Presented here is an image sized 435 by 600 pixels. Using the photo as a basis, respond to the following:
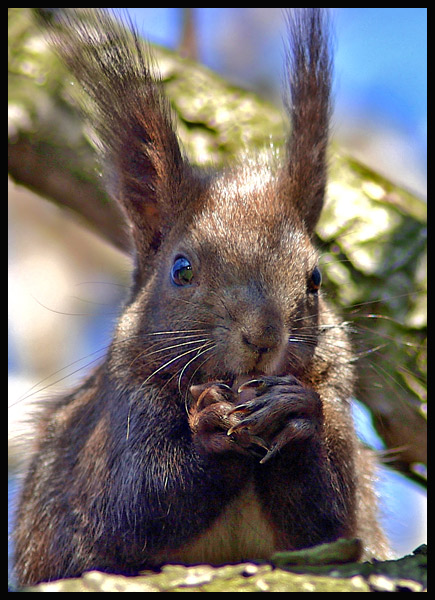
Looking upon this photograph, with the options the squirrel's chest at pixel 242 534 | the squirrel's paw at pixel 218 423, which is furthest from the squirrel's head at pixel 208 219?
the squirrel's chest at pixel 242 534

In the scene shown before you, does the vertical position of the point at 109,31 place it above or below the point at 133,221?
above

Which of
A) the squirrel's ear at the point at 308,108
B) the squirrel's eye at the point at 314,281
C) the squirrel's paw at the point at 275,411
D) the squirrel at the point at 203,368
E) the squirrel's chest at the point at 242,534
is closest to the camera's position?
the squirrel's paw at the point at 275,411

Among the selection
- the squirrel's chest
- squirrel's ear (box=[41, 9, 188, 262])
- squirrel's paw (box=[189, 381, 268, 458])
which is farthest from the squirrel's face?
the squirrel's chest

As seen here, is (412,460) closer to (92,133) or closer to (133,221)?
(133,221)

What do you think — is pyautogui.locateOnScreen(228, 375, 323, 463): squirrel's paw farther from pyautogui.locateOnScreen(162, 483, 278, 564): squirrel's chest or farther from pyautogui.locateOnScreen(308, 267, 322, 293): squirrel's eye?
pyautogui.locateOnScreen(308, 267, 322, 293): squirrel's eye

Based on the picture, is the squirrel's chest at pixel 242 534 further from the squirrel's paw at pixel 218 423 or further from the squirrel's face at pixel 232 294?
the squirrel's face at pixel 232 294

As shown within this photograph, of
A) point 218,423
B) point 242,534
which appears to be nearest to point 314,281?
point 218,423

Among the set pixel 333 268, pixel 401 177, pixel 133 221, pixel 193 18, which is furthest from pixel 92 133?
pixel 401 177
